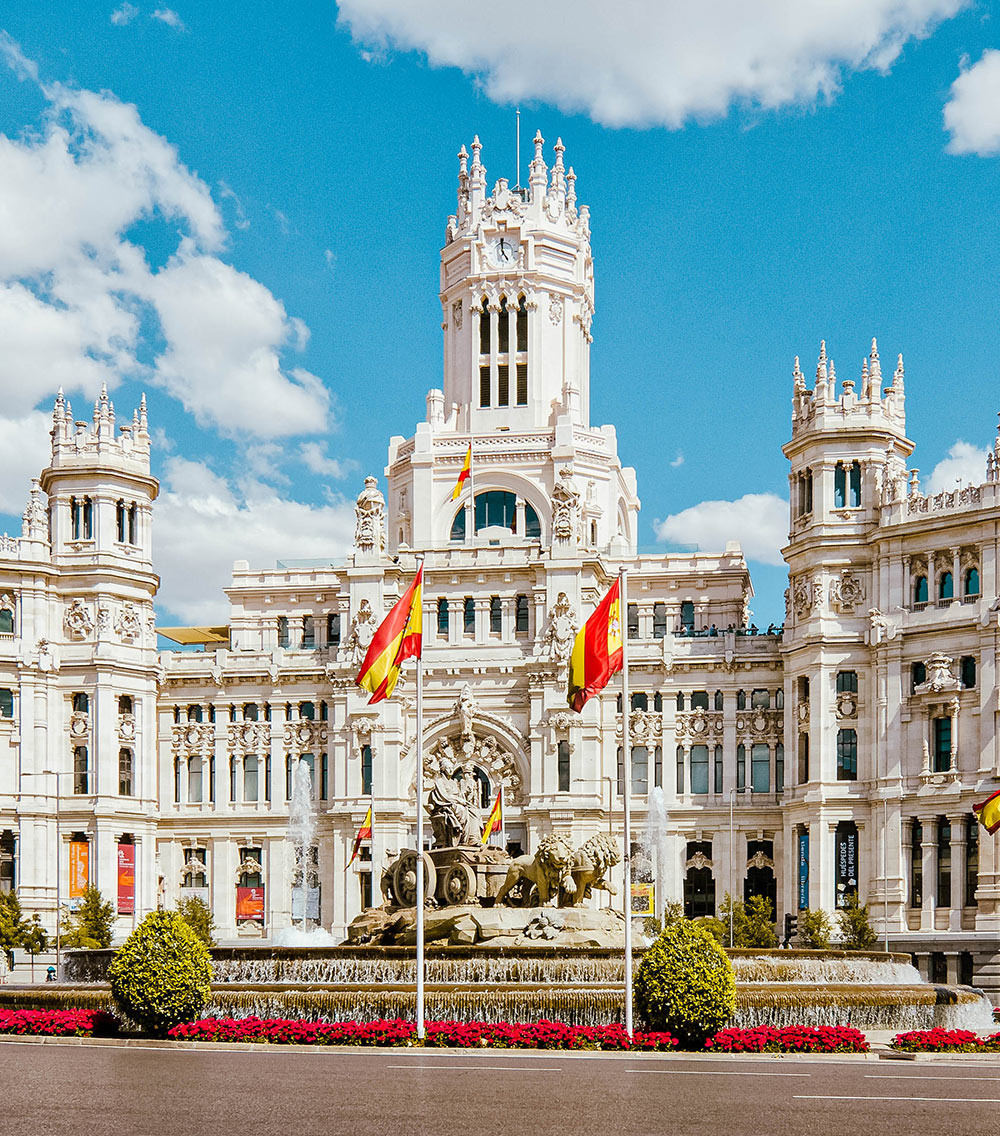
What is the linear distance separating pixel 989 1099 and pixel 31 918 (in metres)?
82.9

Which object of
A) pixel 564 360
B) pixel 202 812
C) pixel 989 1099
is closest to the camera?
pixel 989 1099

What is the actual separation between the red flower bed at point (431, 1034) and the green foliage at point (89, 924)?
55550mm

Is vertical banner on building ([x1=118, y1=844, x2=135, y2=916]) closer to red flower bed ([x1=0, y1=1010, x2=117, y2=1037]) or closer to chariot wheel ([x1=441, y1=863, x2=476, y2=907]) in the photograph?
chariot wheel ([x1=441, y1=863, x2=476, y2=907])

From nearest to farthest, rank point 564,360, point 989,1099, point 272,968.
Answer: point 989,1099 < point 272,968 < point 564,360

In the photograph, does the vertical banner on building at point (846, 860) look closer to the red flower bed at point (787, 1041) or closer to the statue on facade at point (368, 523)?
the statue on facade at point (368, 523)

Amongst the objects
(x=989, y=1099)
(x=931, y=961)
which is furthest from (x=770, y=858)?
(x=989, y=1099)

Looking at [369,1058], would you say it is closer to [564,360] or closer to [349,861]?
[349,861]

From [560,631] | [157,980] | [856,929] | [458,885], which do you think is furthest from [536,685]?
[157,980]

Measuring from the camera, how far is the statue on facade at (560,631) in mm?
112562

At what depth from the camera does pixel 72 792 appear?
373ft

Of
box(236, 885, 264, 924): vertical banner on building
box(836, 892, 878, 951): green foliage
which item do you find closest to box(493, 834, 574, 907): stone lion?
box(836, 892, 878, 951): green foliage

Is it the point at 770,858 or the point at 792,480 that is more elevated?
the point at 792,480

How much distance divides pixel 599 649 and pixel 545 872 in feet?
43.1

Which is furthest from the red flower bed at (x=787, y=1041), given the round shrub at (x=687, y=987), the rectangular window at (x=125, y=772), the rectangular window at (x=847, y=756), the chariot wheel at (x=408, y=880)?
the rectangular window at (x=125, y=772)
